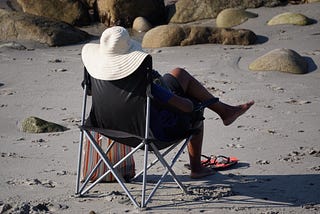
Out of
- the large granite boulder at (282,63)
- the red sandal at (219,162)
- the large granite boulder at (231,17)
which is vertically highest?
the large granite boulder at (231,17)

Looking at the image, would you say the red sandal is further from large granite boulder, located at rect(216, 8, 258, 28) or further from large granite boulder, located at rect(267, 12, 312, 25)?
large granite boulder, located at rect(216, 8, 258, 28)

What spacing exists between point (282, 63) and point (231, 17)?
4.93m

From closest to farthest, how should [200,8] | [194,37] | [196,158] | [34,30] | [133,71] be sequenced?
[133,71], [196,158], [194,37], [34,30], [200,8]

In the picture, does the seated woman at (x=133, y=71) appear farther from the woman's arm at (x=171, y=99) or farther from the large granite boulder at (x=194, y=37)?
the large granite boulder at (x=194, y=37)

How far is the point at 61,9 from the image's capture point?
17000 mm

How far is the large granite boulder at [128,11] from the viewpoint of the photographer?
1686 centimetres

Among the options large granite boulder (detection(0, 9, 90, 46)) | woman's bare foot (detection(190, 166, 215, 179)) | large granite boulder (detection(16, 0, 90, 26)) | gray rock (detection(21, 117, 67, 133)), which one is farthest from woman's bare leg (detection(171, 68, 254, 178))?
large granite boulder (detection(16, 0, 90, 26))

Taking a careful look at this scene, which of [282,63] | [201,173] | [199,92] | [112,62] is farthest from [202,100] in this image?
[282,63]

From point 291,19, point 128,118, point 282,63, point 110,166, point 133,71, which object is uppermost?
point 133,71

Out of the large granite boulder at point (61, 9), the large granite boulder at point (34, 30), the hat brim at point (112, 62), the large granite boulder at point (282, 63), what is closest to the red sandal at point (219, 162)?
the hat brim at point (112, 62)

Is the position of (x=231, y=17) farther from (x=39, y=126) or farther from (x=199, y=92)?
(x=199, y=92)

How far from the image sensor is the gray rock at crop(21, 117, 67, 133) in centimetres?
800

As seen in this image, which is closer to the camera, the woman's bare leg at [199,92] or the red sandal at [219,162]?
the woman's bare leg at [199,92]

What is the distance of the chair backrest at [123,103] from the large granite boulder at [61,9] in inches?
453
